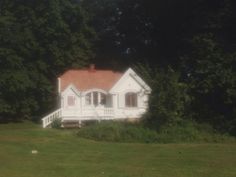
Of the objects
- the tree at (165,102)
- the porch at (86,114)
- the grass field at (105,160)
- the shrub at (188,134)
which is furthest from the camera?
the porch at (86,114)

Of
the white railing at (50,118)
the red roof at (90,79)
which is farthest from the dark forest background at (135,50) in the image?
the white railing at (50,118)

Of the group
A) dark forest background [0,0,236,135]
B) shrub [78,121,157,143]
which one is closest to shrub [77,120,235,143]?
shrub [78,121,157,143]

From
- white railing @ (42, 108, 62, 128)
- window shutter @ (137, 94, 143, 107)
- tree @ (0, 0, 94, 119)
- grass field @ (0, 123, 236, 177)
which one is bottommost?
grass field @ (0, 123, 236, 177)

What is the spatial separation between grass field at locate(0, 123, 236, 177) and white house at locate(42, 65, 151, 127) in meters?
12.5

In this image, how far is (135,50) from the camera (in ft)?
190

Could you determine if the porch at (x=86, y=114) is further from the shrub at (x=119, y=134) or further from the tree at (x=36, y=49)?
the shrub at (x=119, y=134)

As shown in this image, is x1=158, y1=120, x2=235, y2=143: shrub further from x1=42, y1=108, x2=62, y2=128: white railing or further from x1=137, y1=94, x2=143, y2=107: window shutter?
x1=42, y1=108, x2=62, y2=128: white railing

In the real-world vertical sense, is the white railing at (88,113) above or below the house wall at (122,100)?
below

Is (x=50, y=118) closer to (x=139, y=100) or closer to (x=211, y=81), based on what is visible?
(x=139, y=100)

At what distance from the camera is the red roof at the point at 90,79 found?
143 feet

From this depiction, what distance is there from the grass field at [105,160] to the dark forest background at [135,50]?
816 centimetres

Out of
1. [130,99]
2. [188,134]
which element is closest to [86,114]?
[130,99]

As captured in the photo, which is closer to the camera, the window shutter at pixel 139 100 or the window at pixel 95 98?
the window shutter at pixel 139 100

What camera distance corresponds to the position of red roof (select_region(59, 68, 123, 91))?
43500 mm
